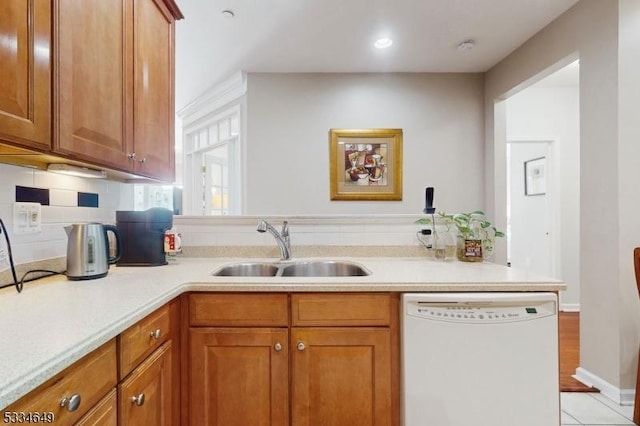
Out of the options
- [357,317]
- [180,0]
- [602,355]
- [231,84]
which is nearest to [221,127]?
[231,84]

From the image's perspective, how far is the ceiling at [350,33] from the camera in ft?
7.65

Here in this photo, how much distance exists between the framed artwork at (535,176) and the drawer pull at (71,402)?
15.0 feet

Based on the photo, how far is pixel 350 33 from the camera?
2.68 m

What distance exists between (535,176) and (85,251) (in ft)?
15.1

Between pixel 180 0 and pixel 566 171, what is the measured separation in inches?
170

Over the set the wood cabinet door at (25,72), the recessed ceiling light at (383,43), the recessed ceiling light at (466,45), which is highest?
the recessed ceiling light at (383,43)

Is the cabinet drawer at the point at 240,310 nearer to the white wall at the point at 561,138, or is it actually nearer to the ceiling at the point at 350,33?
the ceiling at the point at 350,33

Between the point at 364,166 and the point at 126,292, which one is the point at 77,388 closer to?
the point at 126,292

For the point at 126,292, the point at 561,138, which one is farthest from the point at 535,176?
the point at 126,292

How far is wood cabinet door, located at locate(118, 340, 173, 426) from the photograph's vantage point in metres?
0.89

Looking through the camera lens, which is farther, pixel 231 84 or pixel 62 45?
pixel 231 84

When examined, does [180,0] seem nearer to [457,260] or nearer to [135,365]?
[135,365]

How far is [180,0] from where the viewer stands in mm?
2248

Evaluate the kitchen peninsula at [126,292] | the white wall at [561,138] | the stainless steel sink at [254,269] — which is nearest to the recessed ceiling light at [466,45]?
the white wall at [561,138]
